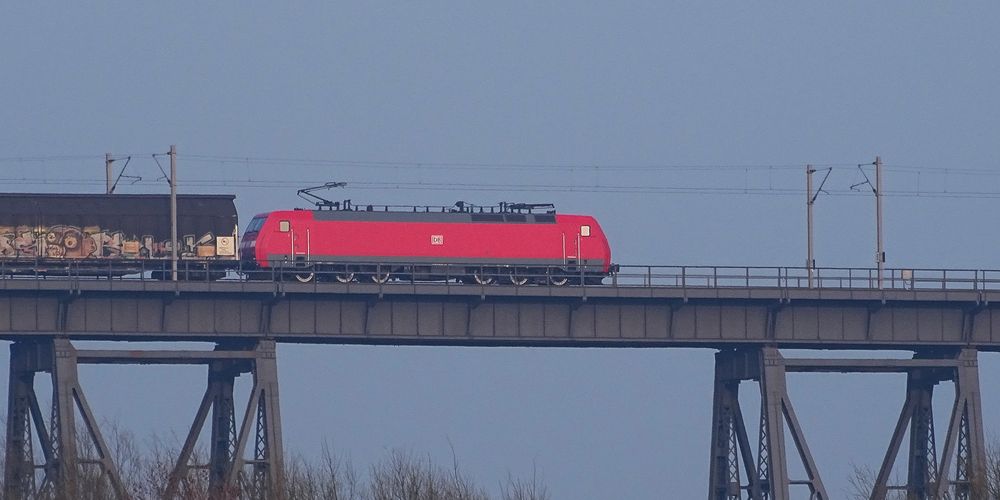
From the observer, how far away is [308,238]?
80312mm

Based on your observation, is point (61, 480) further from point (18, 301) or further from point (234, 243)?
point (234, 243)

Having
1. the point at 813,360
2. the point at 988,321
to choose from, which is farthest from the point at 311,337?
the point at 988,321

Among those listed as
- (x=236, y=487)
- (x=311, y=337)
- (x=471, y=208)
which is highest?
(x=471, y=208)

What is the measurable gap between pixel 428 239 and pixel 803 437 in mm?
18231

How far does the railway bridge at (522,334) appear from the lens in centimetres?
6919

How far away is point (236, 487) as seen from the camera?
62500mm

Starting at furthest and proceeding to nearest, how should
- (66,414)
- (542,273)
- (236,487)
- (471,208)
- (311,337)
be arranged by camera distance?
(471,208), (542,273), (311,337), (66,414), (236,487)

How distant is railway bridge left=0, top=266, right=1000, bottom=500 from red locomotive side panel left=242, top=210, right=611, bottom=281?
20.1ft

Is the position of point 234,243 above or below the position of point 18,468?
above

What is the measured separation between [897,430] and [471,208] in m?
20.0

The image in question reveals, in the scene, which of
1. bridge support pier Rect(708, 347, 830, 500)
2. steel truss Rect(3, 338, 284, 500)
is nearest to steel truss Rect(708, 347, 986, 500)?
bridge support pier Rect(708, 347, 830, 500)

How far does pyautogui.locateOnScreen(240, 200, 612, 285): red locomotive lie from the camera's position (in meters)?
79.9

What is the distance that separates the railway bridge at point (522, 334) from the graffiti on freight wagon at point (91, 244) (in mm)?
6950

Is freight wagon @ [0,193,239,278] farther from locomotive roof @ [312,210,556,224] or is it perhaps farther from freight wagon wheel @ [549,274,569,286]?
freight wagon wheel @ [549,274,569,286]
